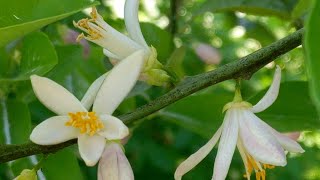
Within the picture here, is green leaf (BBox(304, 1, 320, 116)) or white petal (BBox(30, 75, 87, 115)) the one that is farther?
white petal (BBox(30, 75, 87, 115))

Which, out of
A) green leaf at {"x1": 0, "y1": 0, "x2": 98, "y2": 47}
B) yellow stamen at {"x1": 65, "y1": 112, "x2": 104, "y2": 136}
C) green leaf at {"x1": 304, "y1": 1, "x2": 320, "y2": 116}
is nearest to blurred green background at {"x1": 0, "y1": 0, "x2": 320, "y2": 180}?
green leaf at {"x1": 0, "y1": 0, "x2": 98, "y2": 47}

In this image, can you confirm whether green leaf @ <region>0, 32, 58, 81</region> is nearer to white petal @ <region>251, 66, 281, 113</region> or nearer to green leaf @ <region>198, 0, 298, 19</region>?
white petal @ <region>251, 66, 281, 113</region>

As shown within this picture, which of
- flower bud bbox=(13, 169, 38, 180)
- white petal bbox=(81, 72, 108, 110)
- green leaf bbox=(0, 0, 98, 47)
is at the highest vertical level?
green leaf bbox=(0, 0, 98, 47)

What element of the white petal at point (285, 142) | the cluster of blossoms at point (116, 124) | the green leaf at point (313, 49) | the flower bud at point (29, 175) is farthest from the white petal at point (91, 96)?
the green leaf at point (313, 49)

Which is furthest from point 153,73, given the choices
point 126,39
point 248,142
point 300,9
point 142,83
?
point 300,9

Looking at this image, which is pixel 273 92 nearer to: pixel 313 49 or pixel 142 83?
pixel 313 49

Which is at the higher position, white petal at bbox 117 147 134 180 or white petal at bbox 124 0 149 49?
white petal at bbox 124 0 149 49

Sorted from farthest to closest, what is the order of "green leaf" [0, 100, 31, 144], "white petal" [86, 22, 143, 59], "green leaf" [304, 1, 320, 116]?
"green leaf" [0, 100, 31, 144] < "white petal" [86, 22, 143, 59] < "green leaf" [304, 1, 320, 116]

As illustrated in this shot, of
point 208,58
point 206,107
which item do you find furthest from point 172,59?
point 208,58
